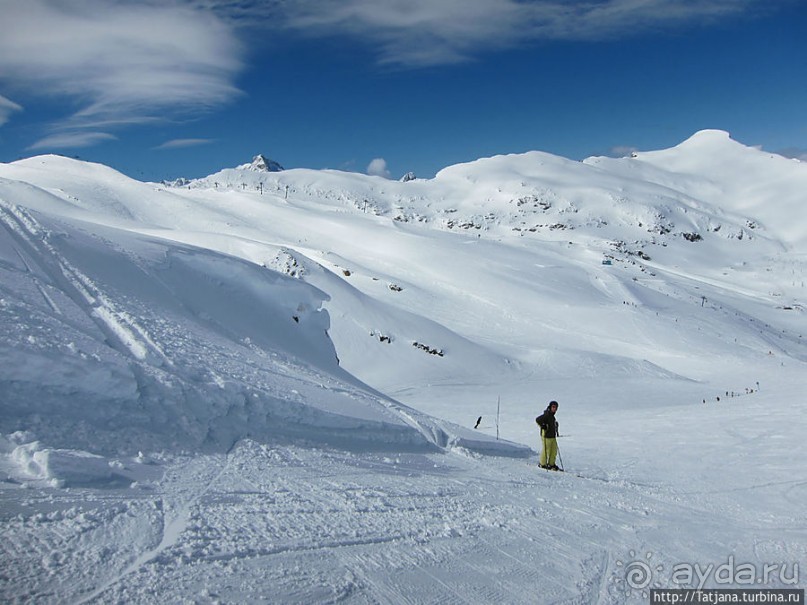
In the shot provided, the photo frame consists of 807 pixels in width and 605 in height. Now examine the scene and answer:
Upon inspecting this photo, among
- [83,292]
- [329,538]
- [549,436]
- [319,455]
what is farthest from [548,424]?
[83,292]

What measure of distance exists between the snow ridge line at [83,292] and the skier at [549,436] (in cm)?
651

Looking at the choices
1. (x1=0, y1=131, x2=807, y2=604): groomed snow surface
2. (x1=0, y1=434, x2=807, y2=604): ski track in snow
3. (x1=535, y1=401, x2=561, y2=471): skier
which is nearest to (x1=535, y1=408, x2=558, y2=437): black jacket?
(x1=535, y1=401, x2=561, y2=471): skier

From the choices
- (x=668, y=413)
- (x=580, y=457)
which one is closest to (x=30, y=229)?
(x=580, y=457)

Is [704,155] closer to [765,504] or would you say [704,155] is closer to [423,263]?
[423,263]

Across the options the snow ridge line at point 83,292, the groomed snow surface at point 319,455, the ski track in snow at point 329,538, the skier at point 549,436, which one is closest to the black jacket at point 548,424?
the skier at point 549,436

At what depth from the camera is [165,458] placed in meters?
6.74

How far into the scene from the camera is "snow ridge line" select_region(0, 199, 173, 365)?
8.81m

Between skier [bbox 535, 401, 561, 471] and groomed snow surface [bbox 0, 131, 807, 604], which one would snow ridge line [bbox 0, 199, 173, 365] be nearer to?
groomed snow surface [bbox 0, 131, 807, 604]

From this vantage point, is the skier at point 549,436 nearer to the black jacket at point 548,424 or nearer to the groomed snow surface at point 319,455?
the black jacket at point 548,424

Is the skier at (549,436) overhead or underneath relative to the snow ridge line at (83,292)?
underneath

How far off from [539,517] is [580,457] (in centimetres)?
646

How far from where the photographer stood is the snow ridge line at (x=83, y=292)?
8.81 m

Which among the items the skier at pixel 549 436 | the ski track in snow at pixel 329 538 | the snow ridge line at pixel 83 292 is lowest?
the ski track in snow at pixel 329 538

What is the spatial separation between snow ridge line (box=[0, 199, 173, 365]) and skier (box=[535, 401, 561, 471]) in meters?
6.51
